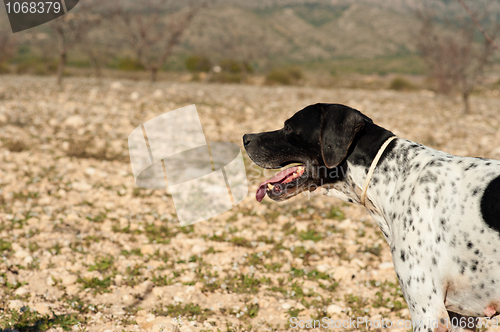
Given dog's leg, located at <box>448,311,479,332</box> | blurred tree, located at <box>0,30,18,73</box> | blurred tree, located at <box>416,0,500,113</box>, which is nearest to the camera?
dog's leg, located at <box>448,311,479,332</box>

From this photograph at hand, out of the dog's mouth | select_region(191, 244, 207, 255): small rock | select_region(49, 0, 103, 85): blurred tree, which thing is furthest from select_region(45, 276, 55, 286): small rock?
select_region(49, 0, 103, 85): blurred tree

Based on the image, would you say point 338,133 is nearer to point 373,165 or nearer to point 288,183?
point 373,165

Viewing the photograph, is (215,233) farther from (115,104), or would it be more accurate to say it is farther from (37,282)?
(115,104)

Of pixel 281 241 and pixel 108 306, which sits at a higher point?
pixel 108 306

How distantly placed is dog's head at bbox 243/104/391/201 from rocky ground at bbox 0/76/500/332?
4.38ft

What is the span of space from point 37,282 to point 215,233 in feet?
7.57

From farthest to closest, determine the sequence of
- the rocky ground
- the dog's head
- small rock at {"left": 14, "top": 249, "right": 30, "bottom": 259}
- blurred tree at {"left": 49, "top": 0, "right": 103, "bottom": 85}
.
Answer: blurred tree at {"left": 49, "top": 0, "right": 103, "bottom": 85} < small rock at {"left": 14, "top": 249, "right": 30, "bottom": 259} < the rocky ground < the dog's head

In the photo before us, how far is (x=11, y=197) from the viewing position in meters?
6.17

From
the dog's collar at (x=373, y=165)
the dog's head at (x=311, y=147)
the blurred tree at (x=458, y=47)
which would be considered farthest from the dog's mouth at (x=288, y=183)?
the blurred tree at (x=458, y=47)

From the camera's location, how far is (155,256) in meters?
4.95

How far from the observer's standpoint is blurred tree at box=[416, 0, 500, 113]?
16.4 metres

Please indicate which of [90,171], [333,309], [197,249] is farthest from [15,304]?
[90,171]

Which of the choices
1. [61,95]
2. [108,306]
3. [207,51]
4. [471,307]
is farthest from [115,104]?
[207,51]

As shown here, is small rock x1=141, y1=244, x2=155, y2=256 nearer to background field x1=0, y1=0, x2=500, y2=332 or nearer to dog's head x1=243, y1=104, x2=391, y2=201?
background field x1=0, y1=0, x2=500, y2=332
